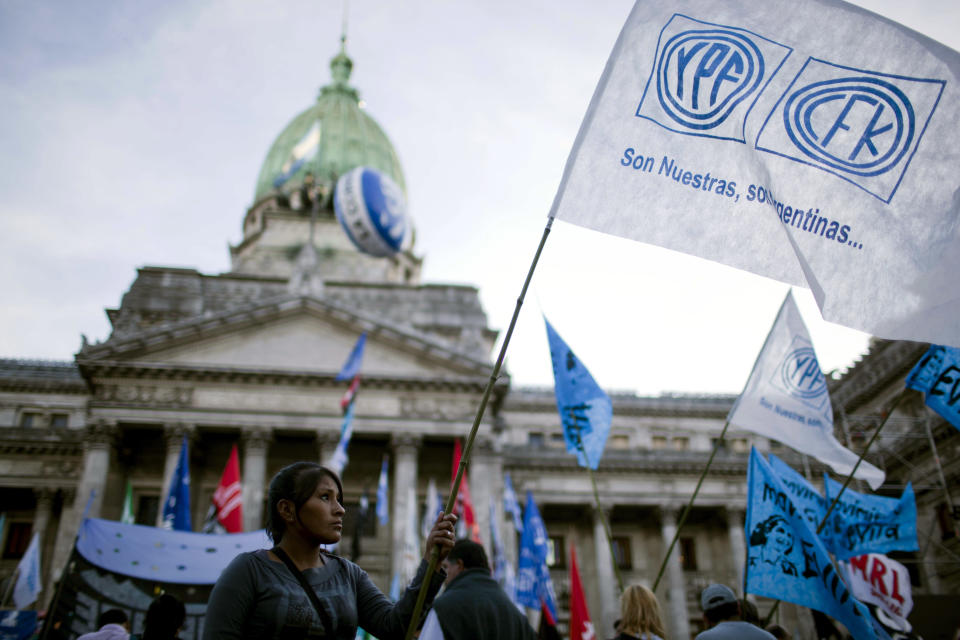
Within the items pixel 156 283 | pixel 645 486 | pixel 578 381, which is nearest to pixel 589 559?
pixel 645 486

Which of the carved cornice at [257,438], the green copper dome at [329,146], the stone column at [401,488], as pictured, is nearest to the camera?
the stone column at [401,488]

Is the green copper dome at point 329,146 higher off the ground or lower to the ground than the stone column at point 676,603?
higher

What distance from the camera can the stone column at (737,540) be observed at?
37281mm

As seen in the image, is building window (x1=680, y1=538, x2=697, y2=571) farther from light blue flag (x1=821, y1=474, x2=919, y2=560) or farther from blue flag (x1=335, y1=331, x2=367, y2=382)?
light blue flag (x1=821, y1=474, x2=919, y2=560)

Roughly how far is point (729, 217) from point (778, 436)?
5.24m

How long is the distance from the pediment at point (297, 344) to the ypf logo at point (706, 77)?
26570 mm

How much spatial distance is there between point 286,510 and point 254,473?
2693 cm

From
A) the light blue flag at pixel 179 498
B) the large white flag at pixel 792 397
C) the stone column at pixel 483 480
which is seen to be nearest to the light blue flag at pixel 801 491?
the large white flag at pixel 792 397

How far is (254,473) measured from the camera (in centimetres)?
2936

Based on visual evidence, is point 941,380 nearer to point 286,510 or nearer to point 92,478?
point 286,510

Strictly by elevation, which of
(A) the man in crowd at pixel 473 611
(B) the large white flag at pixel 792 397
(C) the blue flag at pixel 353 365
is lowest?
(A) the man in crowd at pixel 473 611

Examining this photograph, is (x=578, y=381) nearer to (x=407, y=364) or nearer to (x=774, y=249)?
(x=774, y=249)

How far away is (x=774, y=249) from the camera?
16.2ft

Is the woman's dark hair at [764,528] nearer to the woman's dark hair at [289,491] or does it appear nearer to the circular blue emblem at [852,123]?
the circular blue emblem at [852,123]
